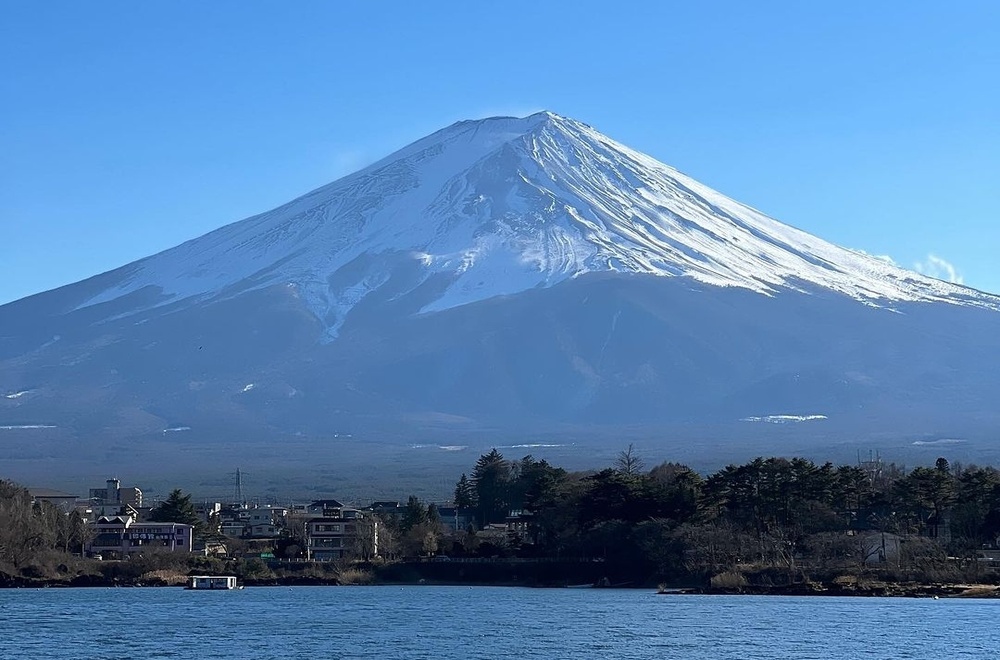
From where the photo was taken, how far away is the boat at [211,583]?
Answer: 55031 millimetres

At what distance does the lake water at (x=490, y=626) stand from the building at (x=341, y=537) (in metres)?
12.3

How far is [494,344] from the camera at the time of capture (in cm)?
13212

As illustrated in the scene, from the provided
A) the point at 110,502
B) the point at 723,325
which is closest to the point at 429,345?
the point at 723,325

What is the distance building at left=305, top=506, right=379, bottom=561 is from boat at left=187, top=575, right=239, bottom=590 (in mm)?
7508

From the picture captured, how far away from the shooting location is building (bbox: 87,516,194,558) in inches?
2557

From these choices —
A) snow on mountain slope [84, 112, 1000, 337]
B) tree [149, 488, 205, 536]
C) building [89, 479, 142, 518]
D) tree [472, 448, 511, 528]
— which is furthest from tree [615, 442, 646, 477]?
snow on mountain slope [84, 112, 1000, 337]

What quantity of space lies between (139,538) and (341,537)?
714 cm

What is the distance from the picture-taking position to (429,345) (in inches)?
5172

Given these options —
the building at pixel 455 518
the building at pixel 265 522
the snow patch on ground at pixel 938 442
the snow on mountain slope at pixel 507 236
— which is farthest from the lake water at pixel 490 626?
the snow on mountain slope at pixel 507 236

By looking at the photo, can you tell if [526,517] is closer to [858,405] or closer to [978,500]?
[978,500]

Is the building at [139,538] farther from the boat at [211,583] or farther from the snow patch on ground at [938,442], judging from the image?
the snow patch on ground at [938,442]

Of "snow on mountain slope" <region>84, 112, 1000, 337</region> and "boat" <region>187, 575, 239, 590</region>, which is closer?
"boat" <region>187, 575, 239, 590</region>

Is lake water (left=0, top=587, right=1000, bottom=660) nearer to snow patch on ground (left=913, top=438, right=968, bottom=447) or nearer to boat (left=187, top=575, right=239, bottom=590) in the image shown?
boat (left=187, top=575, right=239, bottom=590)

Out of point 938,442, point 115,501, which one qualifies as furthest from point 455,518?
point 938,442
